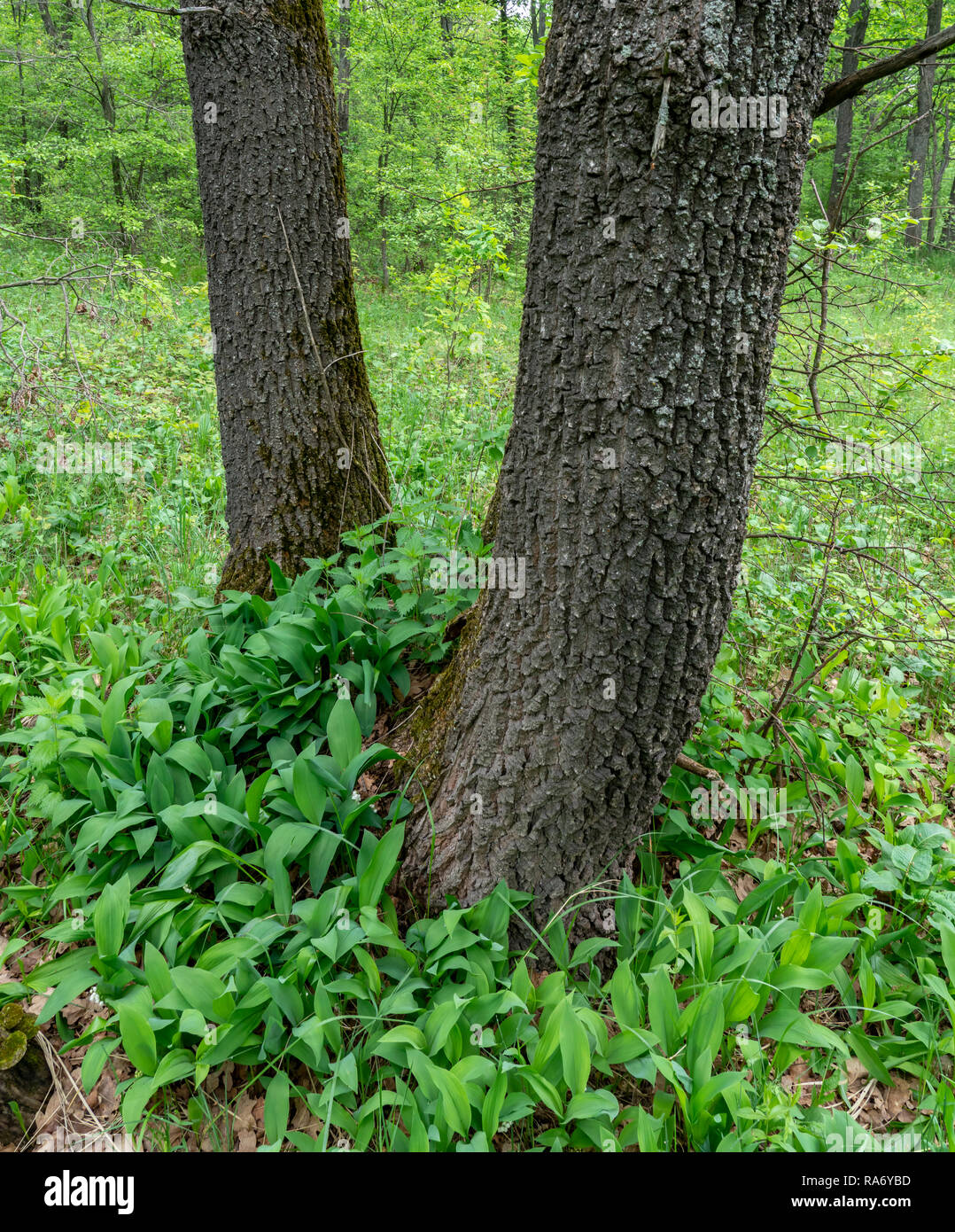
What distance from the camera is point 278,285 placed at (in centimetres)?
294

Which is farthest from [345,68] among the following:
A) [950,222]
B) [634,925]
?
[634,925]

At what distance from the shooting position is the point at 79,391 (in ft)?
12.0

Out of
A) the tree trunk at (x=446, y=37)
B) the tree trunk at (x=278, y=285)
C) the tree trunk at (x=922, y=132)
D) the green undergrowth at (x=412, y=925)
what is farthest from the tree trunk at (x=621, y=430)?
the tree trunk at (x=922, y=132)

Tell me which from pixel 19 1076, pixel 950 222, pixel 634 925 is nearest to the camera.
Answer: pixel 19 1076

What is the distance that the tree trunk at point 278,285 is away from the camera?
2.81m

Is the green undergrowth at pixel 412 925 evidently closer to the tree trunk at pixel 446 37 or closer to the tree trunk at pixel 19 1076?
the tree trunk at pixel 19 1076

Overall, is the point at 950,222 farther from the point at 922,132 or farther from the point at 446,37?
the point at 922,132

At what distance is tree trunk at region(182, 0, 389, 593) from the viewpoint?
111 inches

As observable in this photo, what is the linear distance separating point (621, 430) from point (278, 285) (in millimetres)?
1922

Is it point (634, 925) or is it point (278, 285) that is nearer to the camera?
point (634, 925)

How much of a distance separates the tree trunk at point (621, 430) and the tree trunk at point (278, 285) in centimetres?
131

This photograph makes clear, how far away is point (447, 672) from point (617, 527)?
0.91 m

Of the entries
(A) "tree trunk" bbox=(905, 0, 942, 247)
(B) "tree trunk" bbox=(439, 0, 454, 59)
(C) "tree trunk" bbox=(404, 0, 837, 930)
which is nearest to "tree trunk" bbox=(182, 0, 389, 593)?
(C) "tree trunk" bbox=(404, 0, 837, 930)

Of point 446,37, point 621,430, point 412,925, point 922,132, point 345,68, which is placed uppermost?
point 446,37
